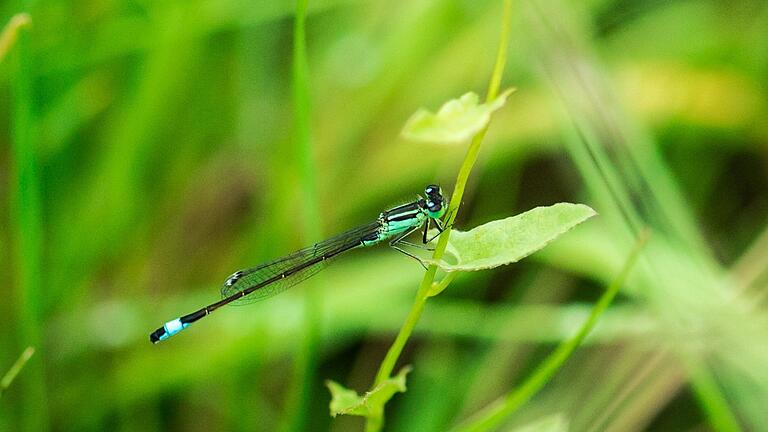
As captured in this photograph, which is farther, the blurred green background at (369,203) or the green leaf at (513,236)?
the blurred green background at (369,203)

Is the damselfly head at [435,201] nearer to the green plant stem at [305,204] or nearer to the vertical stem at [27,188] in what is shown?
the green plant stem at [305,204]

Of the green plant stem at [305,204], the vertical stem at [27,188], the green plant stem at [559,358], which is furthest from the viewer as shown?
the vertical stem at [27,188]

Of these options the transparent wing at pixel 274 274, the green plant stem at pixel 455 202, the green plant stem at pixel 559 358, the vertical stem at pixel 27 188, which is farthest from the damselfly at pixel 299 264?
the green plant stem at pixel 455 202

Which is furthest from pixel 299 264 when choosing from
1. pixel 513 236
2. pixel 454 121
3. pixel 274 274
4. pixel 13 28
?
pixel 454 121

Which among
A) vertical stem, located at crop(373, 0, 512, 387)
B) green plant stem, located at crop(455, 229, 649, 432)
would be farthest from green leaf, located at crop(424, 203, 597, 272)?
green plant stem, located at crop(455, 229, 649, 432)

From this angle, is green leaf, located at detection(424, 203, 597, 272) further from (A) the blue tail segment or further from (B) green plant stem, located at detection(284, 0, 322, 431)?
(A) the blue tail segment

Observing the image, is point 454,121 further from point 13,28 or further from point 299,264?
point 299,264
